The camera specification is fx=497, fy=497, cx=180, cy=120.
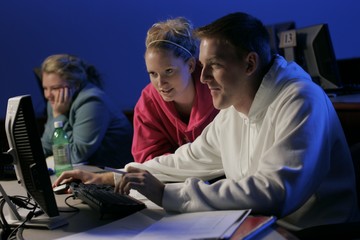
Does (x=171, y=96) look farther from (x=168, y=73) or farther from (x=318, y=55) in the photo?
(x=318, y=55)

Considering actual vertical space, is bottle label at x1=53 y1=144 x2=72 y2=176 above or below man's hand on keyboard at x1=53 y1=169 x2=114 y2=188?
Answer: below

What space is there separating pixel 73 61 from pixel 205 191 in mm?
2025

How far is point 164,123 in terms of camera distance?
2.20m

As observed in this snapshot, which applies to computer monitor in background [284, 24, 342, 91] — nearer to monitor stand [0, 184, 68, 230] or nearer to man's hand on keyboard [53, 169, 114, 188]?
man's hand on keyboard [53, 169, 114, 188]

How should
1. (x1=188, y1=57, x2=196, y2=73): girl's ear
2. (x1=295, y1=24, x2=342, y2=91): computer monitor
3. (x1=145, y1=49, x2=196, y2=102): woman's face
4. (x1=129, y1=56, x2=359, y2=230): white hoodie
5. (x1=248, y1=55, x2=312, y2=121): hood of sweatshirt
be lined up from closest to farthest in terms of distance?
(x1=129, y1=56, x2=359, y2=230): white hoodie
(x1=248, y1=55, x2=312, y2=121): hood of sweatshirt
(x1=145, y1=49, x2=196, y2=102): woman's face
(x1=188, y1=57, x2=196, y2=73): girl's ear
(x1=295, y1=24, x2=342, y2=91): computer monitor

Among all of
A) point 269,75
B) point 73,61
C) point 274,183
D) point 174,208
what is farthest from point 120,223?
point 73,61

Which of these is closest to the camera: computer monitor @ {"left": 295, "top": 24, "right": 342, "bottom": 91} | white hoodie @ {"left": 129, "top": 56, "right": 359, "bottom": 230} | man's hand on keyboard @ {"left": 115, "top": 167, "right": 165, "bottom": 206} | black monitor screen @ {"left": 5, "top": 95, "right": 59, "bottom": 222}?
black monitor screen @ {"left": 5, "top": 95, "right": 59, "bottom": 222}

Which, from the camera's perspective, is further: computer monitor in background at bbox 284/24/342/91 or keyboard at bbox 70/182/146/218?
computer monitor in background at bbox 284/24/342/91

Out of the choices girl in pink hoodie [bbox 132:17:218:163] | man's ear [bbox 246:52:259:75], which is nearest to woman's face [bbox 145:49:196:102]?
girl in pink hoodie [bbox 132:17:218:163]

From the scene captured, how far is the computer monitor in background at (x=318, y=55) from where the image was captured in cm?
297

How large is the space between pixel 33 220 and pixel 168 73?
2.94ft

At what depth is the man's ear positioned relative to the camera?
1392 millimetres

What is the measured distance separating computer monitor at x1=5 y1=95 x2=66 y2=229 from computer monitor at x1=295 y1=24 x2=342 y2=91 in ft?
7.23

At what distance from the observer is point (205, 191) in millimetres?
1230
